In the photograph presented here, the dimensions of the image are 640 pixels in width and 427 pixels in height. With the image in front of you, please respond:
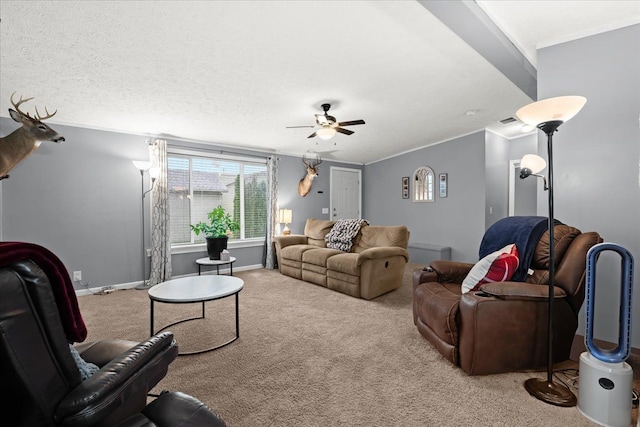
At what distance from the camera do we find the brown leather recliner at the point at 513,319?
6.30 feet

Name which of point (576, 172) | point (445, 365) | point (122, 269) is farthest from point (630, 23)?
point (122, 269)

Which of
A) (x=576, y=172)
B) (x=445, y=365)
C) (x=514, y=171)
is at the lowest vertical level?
(x=445, y=365)

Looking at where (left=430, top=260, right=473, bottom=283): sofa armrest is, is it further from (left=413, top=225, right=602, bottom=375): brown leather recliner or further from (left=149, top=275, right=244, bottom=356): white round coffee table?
(left=149, top=275, right=244, bottom=356): white round coffee table

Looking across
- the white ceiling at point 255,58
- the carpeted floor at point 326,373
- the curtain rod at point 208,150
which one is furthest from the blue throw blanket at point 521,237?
the curtain rod at point 208,150

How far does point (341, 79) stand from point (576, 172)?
233 cm

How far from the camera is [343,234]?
4.75m

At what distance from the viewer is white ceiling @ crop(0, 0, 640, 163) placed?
2.11 meters

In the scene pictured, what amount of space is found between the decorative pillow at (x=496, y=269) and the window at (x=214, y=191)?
13.8 ft

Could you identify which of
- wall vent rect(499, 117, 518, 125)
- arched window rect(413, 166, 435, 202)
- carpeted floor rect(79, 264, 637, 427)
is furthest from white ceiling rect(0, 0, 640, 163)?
carpeted floor rect(79, 264, 637, 427)

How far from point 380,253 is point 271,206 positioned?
2667 mm

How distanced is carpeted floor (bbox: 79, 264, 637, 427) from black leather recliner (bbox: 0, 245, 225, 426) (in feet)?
2.84

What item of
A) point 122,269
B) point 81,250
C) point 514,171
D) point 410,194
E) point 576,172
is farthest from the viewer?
point 410,194

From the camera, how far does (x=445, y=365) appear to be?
2.13 m

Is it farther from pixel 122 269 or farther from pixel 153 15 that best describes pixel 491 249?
pixel 122 269
